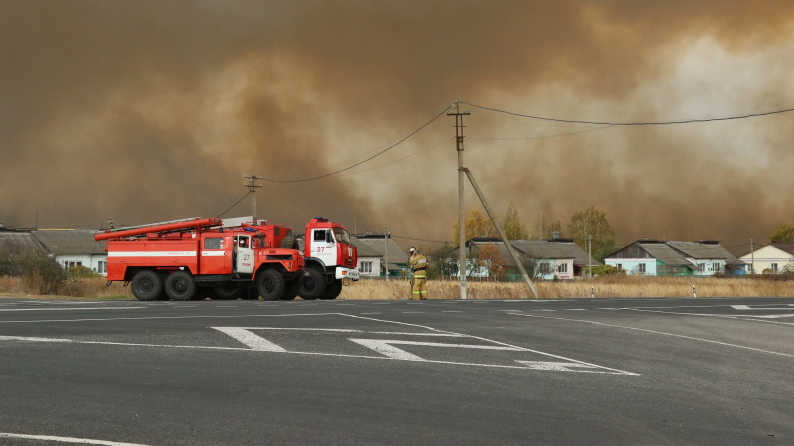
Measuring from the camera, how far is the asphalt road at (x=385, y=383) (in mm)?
6023

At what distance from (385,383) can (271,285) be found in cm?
1879

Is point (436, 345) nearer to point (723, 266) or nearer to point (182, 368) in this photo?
point (182, 368)

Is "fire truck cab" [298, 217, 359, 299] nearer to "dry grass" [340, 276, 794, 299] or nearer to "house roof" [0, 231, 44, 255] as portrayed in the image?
"dry grass" [340, 276, 794, 299]

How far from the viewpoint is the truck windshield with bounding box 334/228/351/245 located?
2789 centimetres

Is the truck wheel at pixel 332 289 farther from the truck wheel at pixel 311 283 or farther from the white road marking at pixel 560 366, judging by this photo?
the white road marking at pixel 560 366

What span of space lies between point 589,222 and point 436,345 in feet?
398

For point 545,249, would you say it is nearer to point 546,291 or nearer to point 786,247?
point 786,247

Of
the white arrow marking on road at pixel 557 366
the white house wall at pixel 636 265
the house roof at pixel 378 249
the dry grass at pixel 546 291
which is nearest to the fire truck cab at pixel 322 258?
the dry grass at pixel 546 291

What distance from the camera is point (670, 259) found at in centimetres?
11244

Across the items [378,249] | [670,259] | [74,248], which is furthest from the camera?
[670,259]

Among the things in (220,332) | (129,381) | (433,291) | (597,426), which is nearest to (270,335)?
(220,332)

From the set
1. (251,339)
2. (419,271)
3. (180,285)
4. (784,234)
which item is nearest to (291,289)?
(180,285)

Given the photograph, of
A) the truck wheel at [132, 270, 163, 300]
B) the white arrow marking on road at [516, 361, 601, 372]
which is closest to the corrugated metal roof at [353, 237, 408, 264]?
the truck wheel at [132, 270, 163, 300]

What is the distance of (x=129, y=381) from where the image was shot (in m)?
7.96
